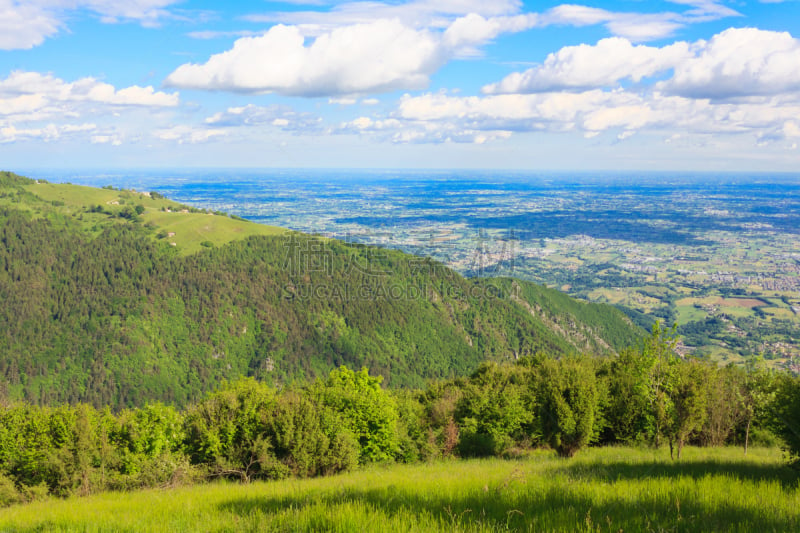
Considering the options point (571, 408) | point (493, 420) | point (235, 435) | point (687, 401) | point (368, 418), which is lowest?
point (493, 420)

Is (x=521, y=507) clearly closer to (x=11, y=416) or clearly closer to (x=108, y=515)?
(x=108, y=515)

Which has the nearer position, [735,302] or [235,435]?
[235,435]

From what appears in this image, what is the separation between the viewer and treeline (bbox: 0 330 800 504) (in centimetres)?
2241

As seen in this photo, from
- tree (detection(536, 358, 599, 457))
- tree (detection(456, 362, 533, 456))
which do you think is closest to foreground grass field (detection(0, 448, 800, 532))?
tree (detection(536, 358, 599, 457))

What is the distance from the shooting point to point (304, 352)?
188750 millimetres

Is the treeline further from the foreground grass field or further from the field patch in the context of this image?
the field patch

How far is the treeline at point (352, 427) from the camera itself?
882 inches

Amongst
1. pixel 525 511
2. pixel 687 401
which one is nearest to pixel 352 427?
pixel 687 401

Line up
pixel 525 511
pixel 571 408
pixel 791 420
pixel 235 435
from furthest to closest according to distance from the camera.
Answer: pixel 571 408 → pixel 235 435 → pixel 791 420 → pixel 525 511

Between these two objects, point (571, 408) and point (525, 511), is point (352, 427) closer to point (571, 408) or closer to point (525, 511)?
point (571, 408)

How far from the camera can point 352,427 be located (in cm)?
3275

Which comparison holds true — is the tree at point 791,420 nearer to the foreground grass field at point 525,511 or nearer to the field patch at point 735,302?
the foreground grass field at point 525,511

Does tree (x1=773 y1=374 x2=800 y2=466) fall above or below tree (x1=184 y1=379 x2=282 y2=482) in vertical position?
above

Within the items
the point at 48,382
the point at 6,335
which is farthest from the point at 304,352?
the point at 6,335
